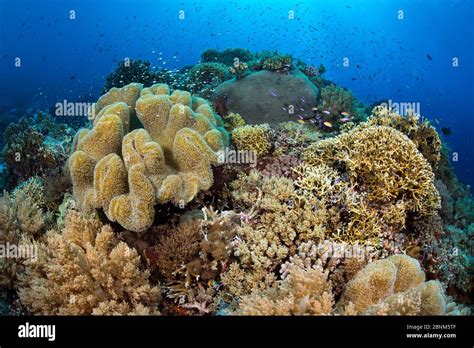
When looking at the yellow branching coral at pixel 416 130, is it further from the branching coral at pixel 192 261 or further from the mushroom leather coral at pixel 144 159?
the branching coral at pixel 192 261

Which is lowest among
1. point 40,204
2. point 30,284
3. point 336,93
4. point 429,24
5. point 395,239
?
point 30,284

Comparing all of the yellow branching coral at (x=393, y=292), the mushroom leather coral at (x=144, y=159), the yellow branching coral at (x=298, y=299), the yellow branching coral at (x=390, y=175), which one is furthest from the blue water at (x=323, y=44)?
the yellow branching coral at (x=393, y=292)

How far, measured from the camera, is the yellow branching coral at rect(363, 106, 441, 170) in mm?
6391

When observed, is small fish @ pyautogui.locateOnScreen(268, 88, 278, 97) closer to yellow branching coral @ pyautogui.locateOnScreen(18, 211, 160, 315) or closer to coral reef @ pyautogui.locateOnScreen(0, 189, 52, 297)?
coral reef @ pyautogui.locateOnScreen(0, 189, 52, 297)

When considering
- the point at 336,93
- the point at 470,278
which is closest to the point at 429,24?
the point at 336,93

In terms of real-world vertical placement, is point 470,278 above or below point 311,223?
below

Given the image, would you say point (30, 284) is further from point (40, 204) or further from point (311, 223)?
point (311, 223)

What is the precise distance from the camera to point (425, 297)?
3482mm

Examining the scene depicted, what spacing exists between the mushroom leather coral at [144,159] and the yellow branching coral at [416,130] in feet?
10.5

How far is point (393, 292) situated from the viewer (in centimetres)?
371

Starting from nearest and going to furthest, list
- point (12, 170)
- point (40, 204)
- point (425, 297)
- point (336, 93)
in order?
point (425, 297) → point (40, 204) → point (12, 170) → point (336, 93)

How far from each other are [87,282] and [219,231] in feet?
5.60

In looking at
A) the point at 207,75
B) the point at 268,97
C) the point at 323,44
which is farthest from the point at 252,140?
the point at 323,44
